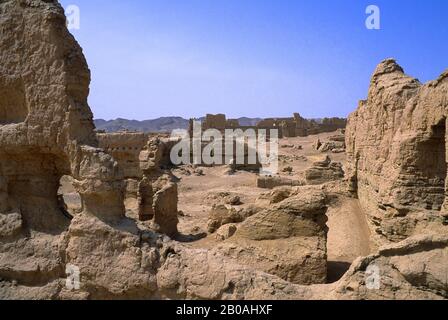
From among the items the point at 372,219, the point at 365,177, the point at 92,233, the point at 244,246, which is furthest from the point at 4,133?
the point at 365,177

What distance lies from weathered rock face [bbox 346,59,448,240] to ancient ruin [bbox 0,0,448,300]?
23mm

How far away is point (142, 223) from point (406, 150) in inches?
182

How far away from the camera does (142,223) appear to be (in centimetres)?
645

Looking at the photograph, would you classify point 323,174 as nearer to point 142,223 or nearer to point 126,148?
point 126,148

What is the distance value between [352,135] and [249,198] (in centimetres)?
629

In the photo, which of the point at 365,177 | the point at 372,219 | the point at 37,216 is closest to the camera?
the point at 37,216

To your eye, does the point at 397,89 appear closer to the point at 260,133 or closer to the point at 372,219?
the point at 372,219

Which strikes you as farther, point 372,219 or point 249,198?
point 249,198

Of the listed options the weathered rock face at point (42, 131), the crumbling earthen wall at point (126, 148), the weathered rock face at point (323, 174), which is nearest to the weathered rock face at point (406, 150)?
the weathered rock face at point (42, 131)

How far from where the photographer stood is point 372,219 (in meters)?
9.02

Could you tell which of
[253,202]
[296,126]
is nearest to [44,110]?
[253,202]

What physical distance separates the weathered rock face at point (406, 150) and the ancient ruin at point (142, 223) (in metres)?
0.02

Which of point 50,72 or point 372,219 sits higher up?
point 50,72

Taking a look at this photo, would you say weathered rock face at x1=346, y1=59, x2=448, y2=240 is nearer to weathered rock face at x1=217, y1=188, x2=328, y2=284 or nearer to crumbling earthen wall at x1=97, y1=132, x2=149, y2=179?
weathered rock face at x1=217, y1=188, x2=328, y2=284
